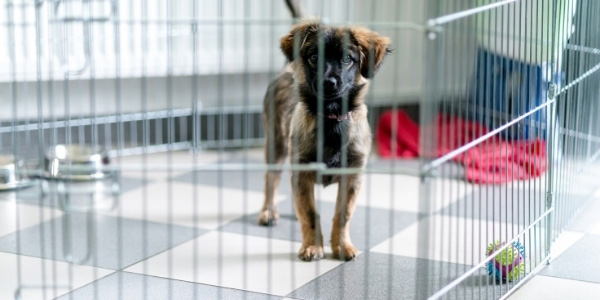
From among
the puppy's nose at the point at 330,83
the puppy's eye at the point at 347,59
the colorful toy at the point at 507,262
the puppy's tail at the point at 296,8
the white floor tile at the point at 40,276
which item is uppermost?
the puppy's tail at the point at 296,8

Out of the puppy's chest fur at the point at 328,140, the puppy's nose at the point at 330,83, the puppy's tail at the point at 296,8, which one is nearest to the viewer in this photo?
the puppy's nose at the point at 330,83

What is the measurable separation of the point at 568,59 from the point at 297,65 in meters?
0.92

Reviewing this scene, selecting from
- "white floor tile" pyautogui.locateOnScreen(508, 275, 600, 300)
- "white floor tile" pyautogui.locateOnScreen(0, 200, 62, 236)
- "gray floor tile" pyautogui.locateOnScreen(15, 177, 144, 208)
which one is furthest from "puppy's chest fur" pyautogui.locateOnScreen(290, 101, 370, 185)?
"white floor tile" pyautogui.locateOnScreen(0, 200, 62, 236)

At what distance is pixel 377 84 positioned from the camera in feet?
17.5

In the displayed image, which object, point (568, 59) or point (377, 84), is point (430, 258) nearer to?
point (568, 59)

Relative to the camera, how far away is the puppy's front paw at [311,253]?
117 inches

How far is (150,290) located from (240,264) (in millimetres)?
376

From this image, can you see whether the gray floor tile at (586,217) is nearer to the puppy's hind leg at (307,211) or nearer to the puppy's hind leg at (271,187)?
the puppy's hind leg at (307,211)

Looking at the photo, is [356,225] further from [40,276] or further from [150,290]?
[40,276]

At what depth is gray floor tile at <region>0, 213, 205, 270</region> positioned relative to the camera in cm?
298

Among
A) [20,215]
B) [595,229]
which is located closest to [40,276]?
[20,215]

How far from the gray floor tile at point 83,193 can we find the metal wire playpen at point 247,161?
0.03 feet

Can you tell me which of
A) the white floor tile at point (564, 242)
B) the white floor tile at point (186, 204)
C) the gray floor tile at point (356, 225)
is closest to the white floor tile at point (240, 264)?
the gray floor tile at point (356, 225)

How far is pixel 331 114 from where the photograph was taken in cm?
301
